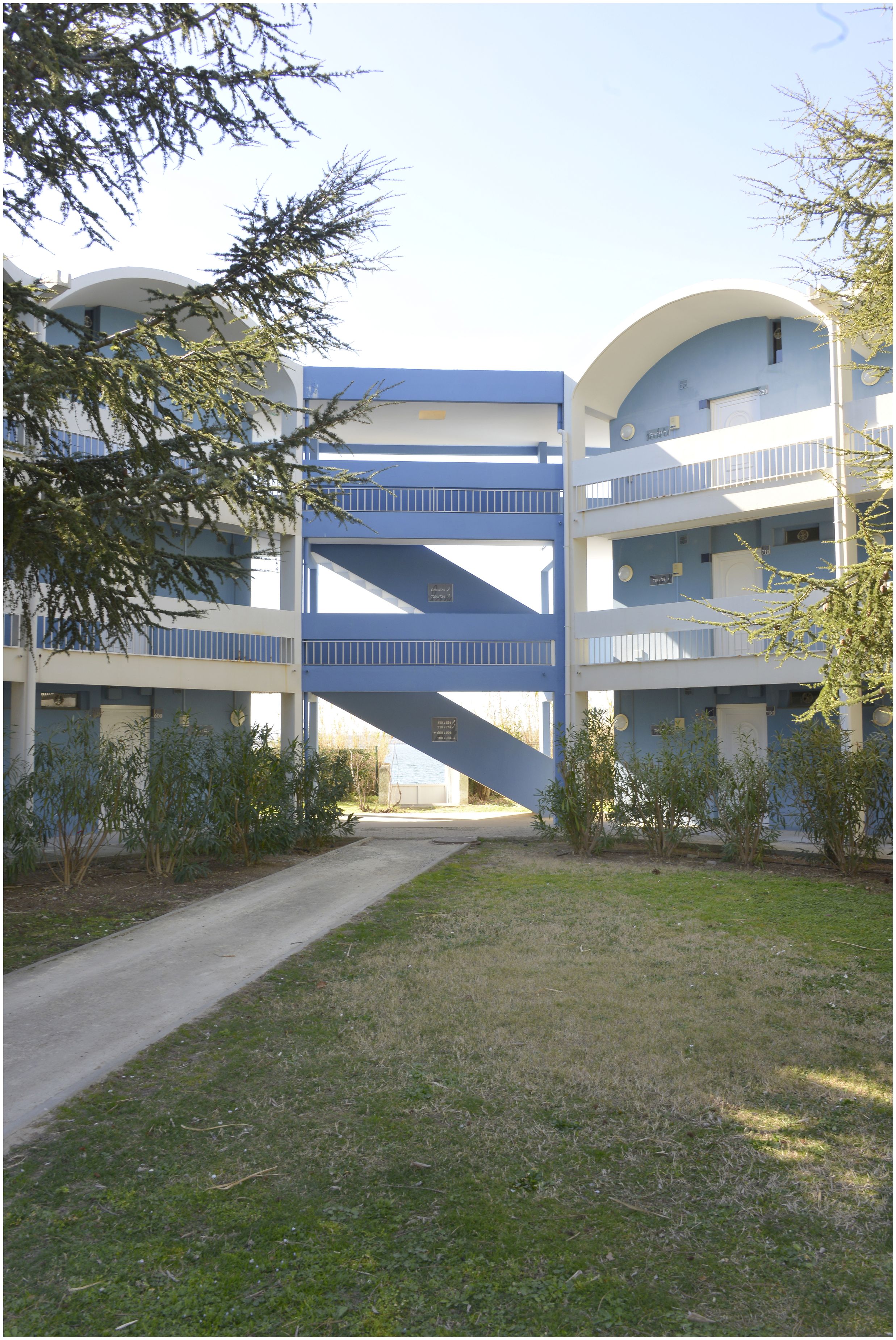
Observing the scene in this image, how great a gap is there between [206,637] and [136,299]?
660 centimetres

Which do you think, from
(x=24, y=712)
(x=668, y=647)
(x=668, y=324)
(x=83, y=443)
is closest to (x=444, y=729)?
(x=668, y=647)

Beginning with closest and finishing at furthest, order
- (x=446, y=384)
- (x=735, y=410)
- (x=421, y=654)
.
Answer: (x=735, y=410)
(x=446, y=384)
(x=421, y=654)

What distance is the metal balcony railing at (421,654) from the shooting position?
66.9 feet

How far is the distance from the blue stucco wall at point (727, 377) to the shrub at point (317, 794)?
1153 centimetres

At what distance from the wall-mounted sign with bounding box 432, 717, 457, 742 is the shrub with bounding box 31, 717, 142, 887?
10.4m

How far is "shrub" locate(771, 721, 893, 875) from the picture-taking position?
12359 millimetres

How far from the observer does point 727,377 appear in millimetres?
20172

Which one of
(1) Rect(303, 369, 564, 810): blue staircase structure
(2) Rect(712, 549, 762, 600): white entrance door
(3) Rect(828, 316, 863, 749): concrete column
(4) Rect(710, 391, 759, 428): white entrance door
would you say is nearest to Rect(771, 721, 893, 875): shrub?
(3) Rect(828, 316, 863, 749): concrete column

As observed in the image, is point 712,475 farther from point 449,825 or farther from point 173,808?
point 173,808

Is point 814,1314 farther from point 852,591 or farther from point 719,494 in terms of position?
point 719,494

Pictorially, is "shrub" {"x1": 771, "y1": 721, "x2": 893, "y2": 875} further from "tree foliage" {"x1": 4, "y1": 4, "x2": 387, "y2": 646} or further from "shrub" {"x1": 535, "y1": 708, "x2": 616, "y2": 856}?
"tree foliage" {"x1": 4, "y1": 4, "x2": 387, "y2": 646}

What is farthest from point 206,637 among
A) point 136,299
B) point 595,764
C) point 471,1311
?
point 471,1311

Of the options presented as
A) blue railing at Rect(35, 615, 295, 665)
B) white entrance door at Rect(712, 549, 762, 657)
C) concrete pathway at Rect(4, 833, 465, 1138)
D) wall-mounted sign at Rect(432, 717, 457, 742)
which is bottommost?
concrete pathway at Rect(4, 833, 465, 1138)

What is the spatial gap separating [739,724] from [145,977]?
51.3 feet
